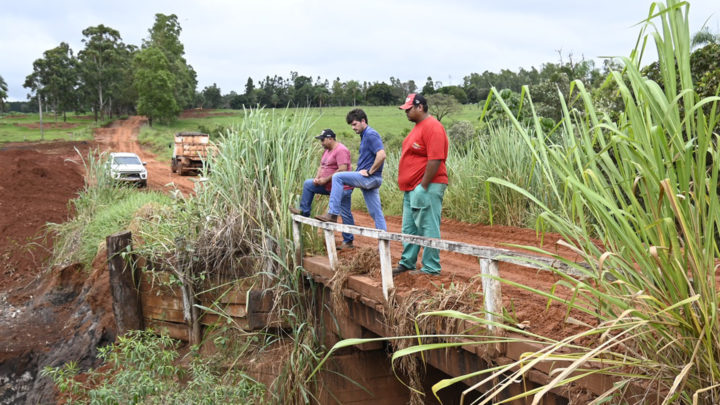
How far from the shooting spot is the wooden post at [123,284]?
810cm

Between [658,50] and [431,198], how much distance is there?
117 inches

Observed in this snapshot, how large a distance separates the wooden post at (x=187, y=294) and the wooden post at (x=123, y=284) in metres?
0.89

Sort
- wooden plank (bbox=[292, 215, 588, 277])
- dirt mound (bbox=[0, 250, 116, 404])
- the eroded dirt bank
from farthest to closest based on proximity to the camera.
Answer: dirt mound (bbox=[0, 250, 116, 404]) → the eroded dirt bank → wooden plank (bbox=[292, 215, 588, 277])

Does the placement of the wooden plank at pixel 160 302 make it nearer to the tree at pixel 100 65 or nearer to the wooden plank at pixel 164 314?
the wooden plank at pixel 164 314

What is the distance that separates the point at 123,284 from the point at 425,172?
5297mm

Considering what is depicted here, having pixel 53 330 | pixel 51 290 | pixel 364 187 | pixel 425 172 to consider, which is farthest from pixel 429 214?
pixel 51 290

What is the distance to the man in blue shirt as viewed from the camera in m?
6.21

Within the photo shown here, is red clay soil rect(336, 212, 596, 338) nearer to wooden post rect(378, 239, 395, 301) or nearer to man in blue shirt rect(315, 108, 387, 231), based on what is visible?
wooden post rect(378, 239, 395, 301)

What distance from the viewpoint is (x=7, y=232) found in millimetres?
14016

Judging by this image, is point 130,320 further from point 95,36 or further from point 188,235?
point 95,36

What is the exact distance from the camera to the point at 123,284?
827 centimetres

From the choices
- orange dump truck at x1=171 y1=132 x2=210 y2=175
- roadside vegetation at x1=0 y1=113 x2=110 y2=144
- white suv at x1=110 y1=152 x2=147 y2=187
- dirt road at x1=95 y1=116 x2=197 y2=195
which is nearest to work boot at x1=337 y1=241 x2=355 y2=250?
dirt road at x1=95 y1=116 x2=197 y2=195

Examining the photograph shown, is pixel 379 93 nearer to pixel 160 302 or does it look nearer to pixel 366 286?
pixel 160 302

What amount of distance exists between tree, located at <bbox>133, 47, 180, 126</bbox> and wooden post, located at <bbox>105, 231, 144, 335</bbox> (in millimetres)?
54640
